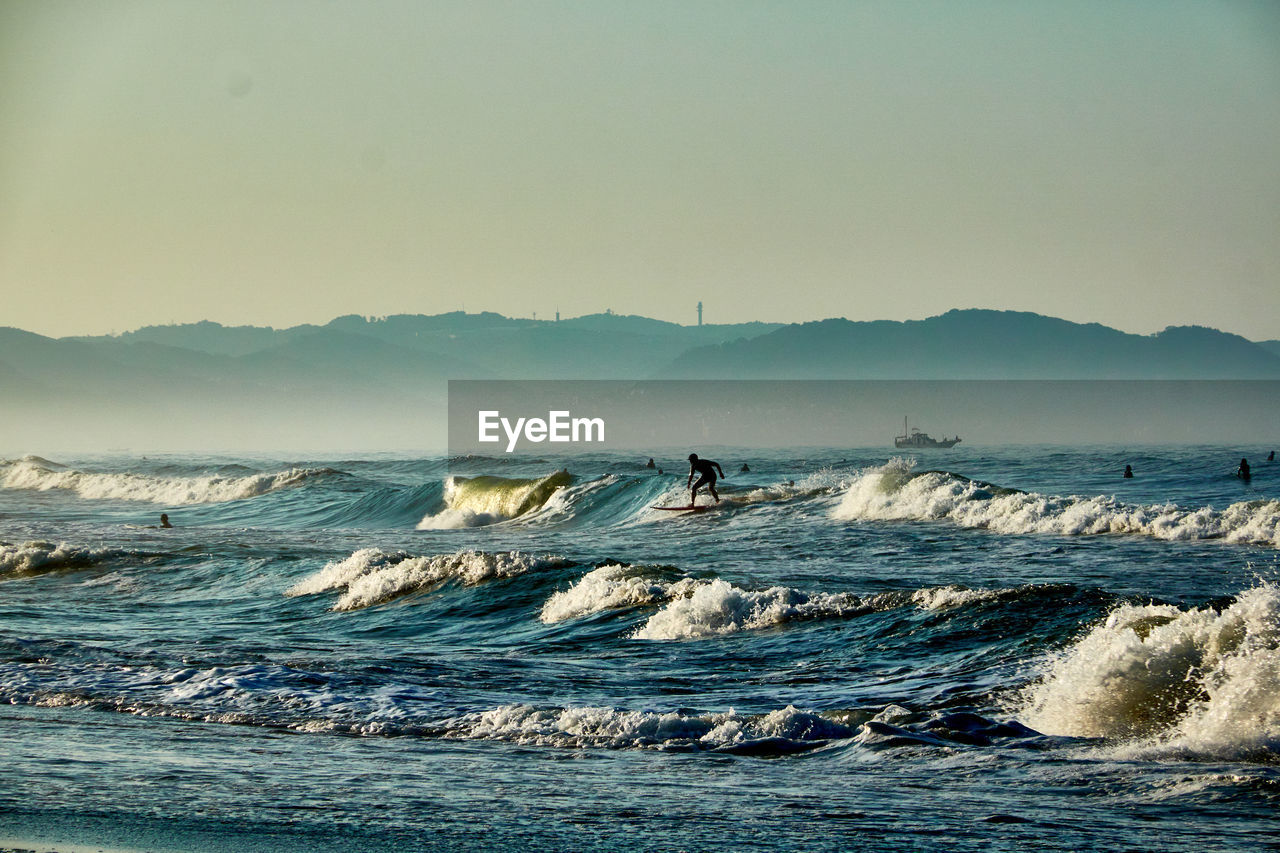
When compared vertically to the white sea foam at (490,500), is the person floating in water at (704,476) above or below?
above

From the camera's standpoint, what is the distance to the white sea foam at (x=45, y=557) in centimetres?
2916

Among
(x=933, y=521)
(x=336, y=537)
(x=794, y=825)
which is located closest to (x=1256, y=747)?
(x=794, y=825)

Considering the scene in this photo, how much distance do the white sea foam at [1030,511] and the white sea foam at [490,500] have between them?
12.6m

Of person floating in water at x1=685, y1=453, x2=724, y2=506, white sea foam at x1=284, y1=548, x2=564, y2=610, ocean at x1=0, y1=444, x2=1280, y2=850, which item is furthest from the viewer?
person floating in water at x1=685, y1=453, x2=724, y2=506

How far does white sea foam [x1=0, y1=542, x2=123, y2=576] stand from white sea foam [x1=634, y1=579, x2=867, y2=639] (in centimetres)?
1766

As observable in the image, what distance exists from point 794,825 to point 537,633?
440 inches

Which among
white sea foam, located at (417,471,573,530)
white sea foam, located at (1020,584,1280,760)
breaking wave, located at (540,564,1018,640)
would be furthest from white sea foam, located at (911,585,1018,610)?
white sea foam, located at (417,471,573,530)

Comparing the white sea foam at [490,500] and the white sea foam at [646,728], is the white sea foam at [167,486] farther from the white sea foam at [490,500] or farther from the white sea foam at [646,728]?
the white sea foam at [646,728]

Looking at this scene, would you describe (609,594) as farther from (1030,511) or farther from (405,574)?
(1030,511)

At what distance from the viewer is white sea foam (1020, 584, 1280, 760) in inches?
371

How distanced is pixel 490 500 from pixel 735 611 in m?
30.9

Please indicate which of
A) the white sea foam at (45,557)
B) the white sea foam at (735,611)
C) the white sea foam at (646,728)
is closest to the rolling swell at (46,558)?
the white sea foam at (45,557)

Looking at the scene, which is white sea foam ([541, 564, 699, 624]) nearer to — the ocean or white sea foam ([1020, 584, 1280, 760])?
the ocean

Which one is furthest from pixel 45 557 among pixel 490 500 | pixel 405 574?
pixel 490 500
